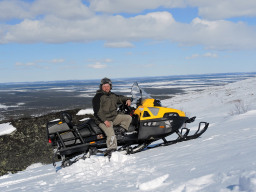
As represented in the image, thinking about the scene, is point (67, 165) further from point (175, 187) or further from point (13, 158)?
point (13, 158)

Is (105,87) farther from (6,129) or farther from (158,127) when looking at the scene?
(6,129)

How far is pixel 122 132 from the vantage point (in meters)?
6.39

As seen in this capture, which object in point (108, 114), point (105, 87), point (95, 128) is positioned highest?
point (105, 87)

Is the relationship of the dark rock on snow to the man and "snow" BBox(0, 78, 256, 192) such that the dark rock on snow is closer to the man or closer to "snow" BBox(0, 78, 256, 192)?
"snow" BBox(0, 78, 256, 192)

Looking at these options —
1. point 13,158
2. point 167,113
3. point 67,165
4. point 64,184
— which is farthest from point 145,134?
point 13,158

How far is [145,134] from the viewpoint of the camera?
6438mm

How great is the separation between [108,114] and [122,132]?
582 millimetres

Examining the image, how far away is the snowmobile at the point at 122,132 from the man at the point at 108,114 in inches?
7.8

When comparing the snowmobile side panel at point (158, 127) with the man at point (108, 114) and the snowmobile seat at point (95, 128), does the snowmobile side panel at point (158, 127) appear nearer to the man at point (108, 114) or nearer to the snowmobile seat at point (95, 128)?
the man at point (108, 114)

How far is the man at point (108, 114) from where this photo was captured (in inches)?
239

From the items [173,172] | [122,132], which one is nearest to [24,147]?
[122,132]

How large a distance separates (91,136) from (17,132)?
286 inches

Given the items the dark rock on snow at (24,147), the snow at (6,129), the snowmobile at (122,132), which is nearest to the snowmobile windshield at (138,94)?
the snowmobile at (122,132)

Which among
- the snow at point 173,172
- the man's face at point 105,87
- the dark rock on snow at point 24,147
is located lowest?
the dark rock on snow at point 24,147
